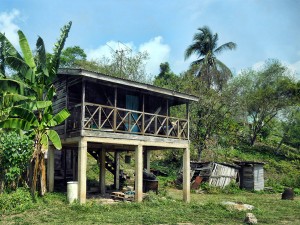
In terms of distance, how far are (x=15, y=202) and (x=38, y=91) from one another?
4.43 meters

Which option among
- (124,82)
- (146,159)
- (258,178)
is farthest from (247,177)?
(124,82)

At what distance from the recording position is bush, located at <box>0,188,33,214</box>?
12.2 m

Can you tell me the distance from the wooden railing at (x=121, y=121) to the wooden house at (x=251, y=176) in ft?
29.6

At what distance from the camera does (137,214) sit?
12.2 m

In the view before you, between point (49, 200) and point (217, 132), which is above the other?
point (217, 132)

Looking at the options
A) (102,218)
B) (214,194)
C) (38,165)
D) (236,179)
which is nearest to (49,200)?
(38,165)

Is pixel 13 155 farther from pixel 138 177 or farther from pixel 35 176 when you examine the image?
pixel 138 177

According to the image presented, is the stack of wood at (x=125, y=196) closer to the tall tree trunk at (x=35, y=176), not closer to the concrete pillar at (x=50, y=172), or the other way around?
the concrete pillar at (x=50, y=172)

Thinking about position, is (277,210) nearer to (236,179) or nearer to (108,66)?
(236,179)

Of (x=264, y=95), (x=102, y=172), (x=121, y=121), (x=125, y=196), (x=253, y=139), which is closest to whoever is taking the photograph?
(x=121, y=121)

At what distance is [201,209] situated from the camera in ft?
44.8

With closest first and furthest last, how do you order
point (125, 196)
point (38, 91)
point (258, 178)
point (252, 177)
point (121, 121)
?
point (38, 91) < point (121, 121) < point (125, 196) < point (252, 177) < point (258, 178)

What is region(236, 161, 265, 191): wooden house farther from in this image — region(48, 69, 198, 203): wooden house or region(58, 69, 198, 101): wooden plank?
region(58, 69, 198, 101): wooden plank

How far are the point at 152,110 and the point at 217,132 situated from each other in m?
13.2
